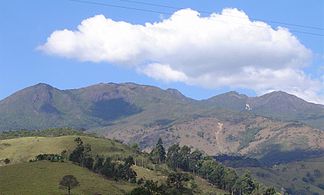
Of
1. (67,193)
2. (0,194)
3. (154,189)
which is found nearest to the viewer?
(154,189)

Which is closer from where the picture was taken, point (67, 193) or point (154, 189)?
point (154, 189)

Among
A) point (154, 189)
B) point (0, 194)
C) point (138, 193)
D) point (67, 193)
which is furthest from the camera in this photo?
point (67, 193)

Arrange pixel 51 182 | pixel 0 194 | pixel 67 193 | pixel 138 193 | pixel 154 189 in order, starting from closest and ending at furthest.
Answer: pixel 138 193
pixel 154 189
pixel 0 194
pixel 67 193
pixel 51 182

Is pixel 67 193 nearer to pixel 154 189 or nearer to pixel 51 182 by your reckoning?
pixel 51 182

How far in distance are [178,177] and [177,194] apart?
23388 mm

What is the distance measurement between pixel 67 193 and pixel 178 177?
46431mm

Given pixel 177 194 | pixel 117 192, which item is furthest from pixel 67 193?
pixel 177 194

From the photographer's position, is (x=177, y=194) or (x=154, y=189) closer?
(x=154, y=189)

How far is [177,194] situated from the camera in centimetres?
17562

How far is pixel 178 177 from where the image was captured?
652 feet

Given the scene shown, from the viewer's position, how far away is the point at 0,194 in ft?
540

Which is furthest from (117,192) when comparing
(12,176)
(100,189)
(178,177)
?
(12,176)

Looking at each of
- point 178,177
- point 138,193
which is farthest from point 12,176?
point 138,193

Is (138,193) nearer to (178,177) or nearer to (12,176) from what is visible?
(178,177)
